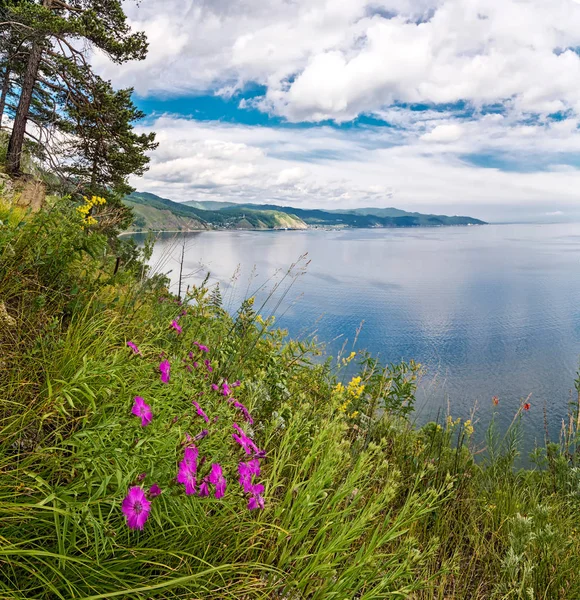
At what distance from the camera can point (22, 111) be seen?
15414mm

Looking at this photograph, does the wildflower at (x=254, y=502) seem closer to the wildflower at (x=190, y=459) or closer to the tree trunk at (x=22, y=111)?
the wildflower at (x=190, y=459)

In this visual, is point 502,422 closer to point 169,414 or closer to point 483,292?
point 169,414

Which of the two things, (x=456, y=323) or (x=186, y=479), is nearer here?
(x=186, y=479)

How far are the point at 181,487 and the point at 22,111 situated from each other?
18840mm

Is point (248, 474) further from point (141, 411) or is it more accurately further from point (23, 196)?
point (23, 196)

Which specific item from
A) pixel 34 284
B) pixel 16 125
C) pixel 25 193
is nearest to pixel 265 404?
pixel 34 284

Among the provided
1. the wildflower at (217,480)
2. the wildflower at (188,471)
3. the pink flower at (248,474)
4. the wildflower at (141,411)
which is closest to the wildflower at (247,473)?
the pink flower at (248,474)

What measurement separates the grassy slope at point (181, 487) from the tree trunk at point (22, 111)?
14608 mm

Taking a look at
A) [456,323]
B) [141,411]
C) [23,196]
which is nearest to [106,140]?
[23,196]

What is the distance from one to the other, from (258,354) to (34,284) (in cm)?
217

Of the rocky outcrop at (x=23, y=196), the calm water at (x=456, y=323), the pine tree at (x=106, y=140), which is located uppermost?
the pine tree at (x=106, y=140)

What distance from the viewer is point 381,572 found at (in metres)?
2.12

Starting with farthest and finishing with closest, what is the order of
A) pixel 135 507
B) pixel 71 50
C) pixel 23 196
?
pixel 71 50
pixel 23 196
pixel 135 507

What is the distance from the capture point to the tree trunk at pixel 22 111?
48.8 ft
